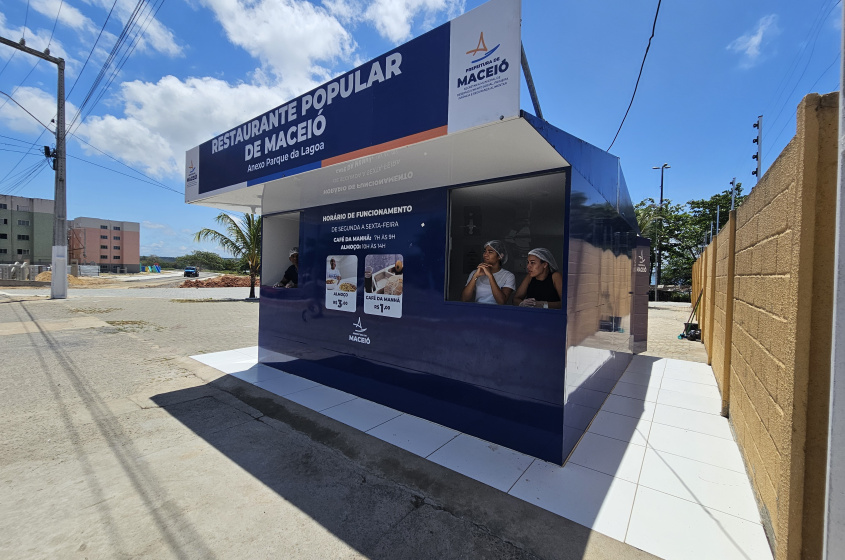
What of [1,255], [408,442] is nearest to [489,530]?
[408,442]

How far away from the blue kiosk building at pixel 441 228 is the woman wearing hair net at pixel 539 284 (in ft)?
0.83

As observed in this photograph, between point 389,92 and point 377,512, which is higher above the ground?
point 389,92

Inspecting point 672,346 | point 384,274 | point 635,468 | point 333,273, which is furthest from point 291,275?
point 672,346

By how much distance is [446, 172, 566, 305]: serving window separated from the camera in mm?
4152

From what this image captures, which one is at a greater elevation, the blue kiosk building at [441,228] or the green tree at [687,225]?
the green tree at [687,225]

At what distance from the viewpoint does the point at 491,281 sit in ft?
13.0

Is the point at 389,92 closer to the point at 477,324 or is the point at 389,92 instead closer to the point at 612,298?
the point at 477,324

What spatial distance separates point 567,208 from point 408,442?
8.78ft

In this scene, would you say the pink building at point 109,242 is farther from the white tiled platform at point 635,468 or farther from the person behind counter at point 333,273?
the white tiled platform at point 635,468

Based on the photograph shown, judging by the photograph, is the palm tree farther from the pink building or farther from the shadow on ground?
the pink building

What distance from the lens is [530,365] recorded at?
334 centimetres

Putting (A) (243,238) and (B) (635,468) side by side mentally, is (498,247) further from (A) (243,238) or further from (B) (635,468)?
(A) (243,238)

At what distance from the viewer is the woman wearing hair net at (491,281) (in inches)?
155

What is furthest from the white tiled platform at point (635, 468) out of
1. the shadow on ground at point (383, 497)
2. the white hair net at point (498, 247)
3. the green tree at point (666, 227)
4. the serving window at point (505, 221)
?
the green tree at point (666, 227)
